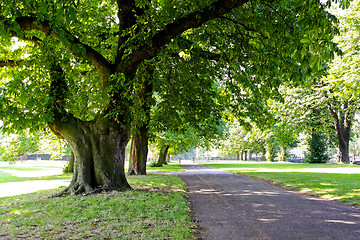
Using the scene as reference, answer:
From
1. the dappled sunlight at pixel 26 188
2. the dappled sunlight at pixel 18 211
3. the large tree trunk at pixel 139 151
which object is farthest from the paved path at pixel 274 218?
the large tree trunk at pixel 139 151

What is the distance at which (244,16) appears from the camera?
7.62 meters

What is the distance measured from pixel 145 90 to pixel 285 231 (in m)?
10.2

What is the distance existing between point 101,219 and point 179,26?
5443 millimetres

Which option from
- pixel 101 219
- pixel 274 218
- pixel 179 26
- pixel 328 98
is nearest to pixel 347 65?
pixel 328 98

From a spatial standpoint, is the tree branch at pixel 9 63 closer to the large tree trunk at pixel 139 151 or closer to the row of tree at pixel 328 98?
the large tree trunk at pixel 139 151

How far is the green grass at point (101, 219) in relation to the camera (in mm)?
4941

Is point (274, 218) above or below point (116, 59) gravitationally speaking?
below

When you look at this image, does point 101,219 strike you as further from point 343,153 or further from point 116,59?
point 343,153

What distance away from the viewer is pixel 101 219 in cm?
595

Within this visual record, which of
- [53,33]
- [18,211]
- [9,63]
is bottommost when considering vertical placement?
[18,211]

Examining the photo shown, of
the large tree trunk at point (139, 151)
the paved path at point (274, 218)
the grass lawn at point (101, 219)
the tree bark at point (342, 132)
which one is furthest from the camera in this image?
the tree bark at point (342, 132)

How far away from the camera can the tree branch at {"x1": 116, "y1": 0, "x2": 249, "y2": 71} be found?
21.5 feet

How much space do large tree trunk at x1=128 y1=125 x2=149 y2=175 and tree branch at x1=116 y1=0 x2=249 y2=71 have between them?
29.2 ft

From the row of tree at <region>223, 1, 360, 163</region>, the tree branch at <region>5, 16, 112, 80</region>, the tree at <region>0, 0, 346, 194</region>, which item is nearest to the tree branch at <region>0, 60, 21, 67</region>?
the tree at <region>0, 0, 346, 194</region>
